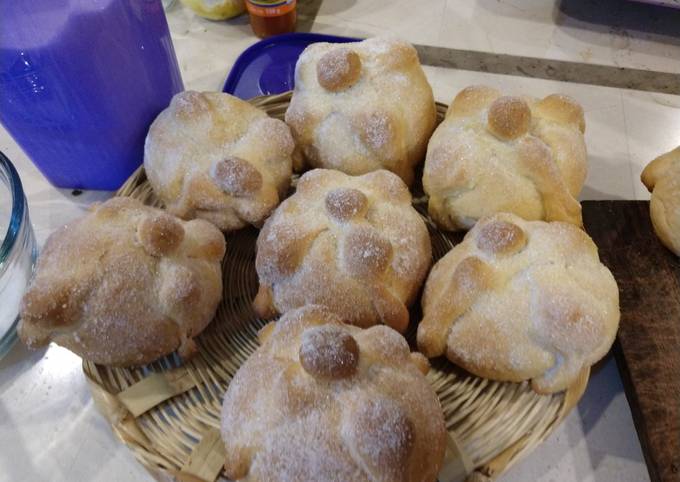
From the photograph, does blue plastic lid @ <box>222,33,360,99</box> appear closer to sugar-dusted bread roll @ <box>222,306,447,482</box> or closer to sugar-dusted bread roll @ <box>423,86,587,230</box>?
sugar-dusted bread roll @ <box>423,86,587,230</box>

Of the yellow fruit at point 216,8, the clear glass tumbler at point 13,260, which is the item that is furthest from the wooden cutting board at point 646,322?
the yellow fruit at point 216,8

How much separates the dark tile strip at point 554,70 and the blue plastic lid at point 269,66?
0.30 meters

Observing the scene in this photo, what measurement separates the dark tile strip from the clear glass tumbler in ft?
3.54

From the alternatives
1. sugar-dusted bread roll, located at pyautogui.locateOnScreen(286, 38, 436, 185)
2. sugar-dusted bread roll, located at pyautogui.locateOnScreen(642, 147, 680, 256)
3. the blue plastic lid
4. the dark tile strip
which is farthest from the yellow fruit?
sugar-dusted bread roll, located at pyautogui.locateOnScreen(642, 147, 680, 256)

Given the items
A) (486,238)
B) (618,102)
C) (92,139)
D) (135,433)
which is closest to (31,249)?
(92,139)

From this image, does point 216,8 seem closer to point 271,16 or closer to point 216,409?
point 271,16

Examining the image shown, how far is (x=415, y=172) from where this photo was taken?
44.2 inches

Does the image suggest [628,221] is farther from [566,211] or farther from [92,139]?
[92,139]

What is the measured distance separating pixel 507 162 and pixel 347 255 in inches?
12.4

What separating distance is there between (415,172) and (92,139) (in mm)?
628

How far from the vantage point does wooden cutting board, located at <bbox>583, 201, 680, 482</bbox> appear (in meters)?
0.84

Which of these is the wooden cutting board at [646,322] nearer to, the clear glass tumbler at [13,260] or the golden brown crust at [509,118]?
the golden brown crust at [509,118]

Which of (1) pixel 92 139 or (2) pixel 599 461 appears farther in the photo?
(1) pixel 92 139

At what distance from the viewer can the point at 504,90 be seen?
1480 mm
